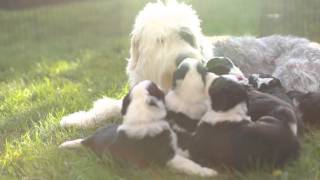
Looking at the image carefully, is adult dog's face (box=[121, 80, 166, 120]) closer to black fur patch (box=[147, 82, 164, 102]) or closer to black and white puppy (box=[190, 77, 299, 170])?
black fur patch (box=[147, 82, 164, 102])

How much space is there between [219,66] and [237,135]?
3.00ft

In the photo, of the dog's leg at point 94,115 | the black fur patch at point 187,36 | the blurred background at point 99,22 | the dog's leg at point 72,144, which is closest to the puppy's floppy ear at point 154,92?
Answer: the dog's leg at point 72,144

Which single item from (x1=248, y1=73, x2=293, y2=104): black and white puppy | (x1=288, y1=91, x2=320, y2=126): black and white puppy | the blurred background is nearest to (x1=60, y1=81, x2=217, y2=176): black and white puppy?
(x1=248, y1=73, x2=293, y2=104): black and white puppy

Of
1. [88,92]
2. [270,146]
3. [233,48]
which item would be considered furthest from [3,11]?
[270,146]

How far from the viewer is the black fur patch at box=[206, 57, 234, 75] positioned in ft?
17.9

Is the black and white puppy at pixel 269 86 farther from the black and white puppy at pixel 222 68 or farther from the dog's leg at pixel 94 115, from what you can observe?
the dog's leg at pixel 94 115

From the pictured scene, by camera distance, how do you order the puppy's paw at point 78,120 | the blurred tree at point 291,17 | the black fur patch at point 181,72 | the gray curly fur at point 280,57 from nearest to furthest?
the black fur patch at point 181,72, the puppy's paw at point 78,120, the gray curly fur at point 280,57, the blurred tree at point 291,17

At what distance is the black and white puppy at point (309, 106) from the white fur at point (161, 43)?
3.37ft

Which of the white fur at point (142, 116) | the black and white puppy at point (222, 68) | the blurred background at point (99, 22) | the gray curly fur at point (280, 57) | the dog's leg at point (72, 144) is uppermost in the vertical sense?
the black and white puppy at point (222, 68)

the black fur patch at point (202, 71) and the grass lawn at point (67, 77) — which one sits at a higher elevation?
the black fur patch at point (202, 71)

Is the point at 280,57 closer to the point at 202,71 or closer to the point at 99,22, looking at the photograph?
the point at 202,71

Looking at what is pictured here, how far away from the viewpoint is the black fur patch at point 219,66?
5445mm

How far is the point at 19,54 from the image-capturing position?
11961mm

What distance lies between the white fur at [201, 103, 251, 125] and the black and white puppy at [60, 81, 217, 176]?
13.7 inches
